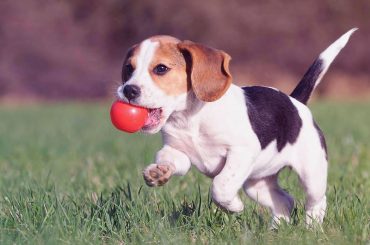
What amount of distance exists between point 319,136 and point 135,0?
100ft

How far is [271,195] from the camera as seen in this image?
18.5ft

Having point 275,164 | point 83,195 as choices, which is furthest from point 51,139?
point 275,164

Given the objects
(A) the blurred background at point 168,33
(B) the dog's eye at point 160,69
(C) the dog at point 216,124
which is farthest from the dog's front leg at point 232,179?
(A) the blurred background at point 168,33

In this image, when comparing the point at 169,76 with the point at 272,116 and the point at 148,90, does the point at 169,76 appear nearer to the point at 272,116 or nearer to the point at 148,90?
the point at 148,90

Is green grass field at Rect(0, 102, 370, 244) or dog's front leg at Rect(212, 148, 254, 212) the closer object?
green grass field at Rect(0, 102, 370, 244)

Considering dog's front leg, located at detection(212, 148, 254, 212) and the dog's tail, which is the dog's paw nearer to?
dog's front leg, located at detection(212, 148, 254, 212)

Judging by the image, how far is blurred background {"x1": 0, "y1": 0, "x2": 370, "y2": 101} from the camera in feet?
115

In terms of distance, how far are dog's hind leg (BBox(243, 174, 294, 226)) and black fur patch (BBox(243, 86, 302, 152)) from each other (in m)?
0.53

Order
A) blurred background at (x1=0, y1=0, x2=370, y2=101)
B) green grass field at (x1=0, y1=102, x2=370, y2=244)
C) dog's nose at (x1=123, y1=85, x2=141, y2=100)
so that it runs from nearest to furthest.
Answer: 1. green grass field at (x1=0, y1=102, x2=370, y2=244)
2. dog's nose at (x1=123, y1=85, x2=141, y2=100)
3. blurred background at (x1=0, y1=0, x2=370, y2=101)

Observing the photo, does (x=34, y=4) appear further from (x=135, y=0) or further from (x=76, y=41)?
(x=135, y=0)

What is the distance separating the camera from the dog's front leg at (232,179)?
186 inches

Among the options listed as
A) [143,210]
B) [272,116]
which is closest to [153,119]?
[143,210]

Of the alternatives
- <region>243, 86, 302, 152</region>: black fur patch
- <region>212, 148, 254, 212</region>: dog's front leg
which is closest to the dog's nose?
<region>212, 148, 254, 212</region>: dog's front leg

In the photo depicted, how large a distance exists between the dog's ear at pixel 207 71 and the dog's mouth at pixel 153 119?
0.26m
